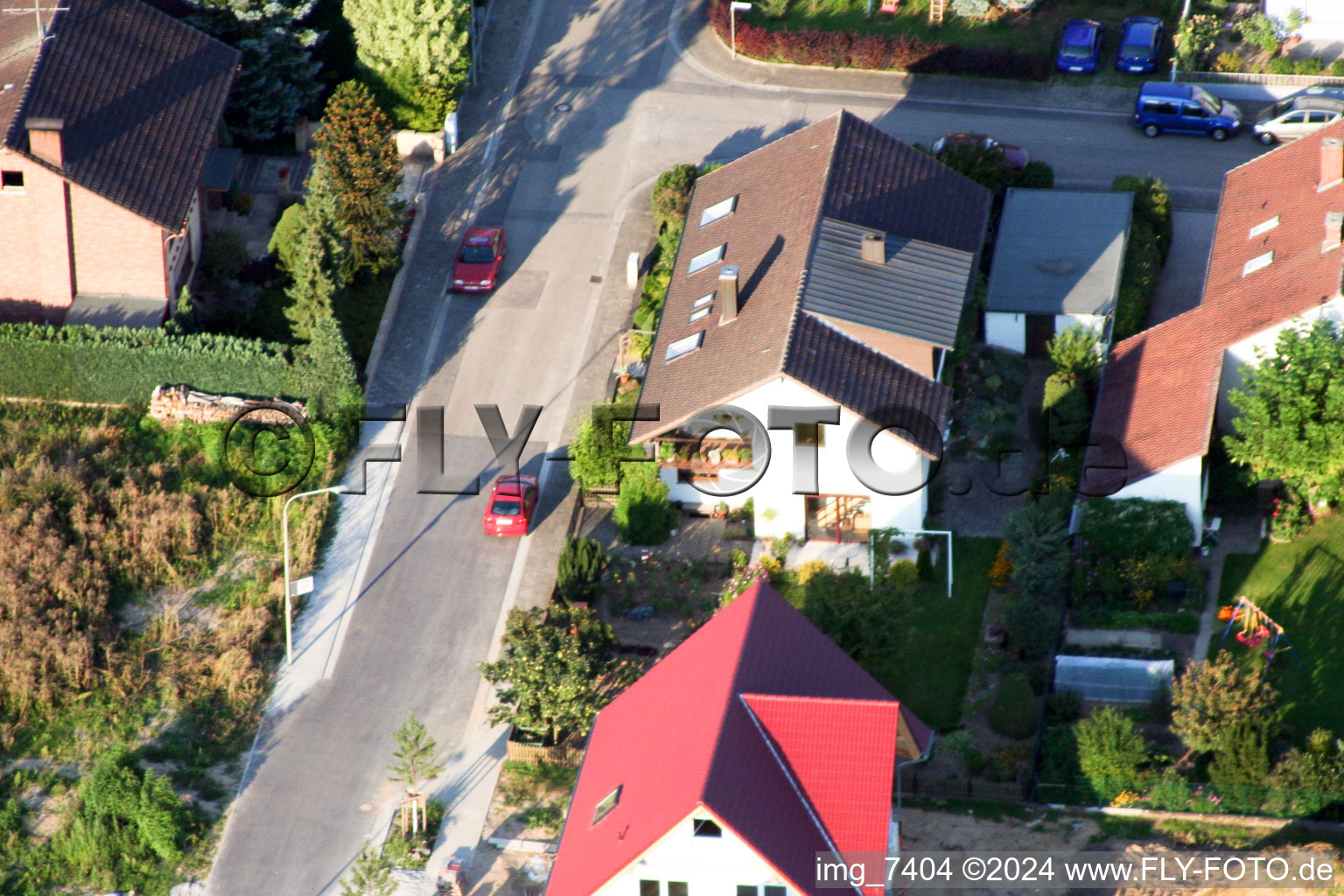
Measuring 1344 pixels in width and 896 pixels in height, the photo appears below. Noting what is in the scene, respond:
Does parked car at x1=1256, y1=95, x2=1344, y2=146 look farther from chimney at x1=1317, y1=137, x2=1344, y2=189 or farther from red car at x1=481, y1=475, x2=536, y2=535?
red car at x1=481, y1=475, x2=536, y2=535

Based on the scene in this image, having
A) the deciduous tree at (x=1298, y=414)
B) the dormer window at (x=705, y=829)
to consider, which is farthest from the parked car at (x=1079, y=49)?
the dormer window at (x=705, y=829)

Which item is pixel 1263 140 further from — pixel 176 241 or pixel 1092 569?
pixel 176 241

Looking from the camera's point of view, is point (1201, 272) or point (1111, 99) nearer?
point (1201, 272)

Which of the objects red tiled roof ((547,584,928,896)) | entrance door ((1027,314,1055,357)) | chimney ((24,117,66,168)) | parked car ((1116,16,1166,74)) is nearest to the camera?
red tiled roof ((547,584,928,896))

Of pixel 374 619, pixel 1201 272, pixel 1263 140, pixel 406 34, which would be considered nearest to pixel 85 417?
pixel 374 619

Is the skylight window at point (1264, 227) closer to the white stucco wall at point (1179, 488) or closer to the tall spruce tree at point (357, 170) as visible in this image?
the white stucco wall at point (1179, 488)

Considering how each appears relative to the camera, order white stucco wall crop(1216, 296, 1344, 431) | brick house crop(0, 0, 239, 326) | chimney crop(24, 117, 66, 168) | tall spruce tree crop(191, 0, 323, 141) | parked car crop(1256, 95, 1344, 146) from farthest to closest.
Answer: parked car crop(1256, 95, 1344, 146) → tall spruce tree crop(191, 0, 323, 141) → brick house crop(0, 0, 239, 326) → chimney crop(24, 117, 66, 168) → white stucco wall crop(1216, 296, 1344, 431)

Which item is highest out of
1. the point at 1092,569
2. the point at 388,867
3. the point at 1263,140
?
the point at 1263,140

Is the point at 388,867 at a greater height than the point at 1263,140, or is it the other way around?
the point at 1263,140

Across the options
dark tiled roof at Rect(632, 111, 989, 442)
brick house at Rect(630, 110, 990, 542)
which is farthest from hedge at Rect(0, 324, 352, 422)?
brick house at Rect(630, 110, 990, 542)
